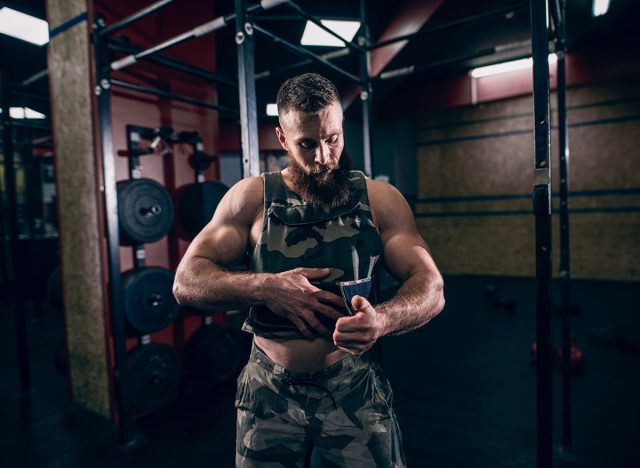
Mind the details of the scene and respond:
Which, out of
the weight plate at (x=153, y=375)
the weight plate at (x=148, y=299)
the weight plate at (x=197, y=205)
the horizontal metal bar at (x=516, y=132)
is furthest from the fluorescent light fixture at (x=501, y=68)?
the weight plate at (x=153, y=375)

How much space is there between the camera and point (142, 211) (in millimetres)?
2465

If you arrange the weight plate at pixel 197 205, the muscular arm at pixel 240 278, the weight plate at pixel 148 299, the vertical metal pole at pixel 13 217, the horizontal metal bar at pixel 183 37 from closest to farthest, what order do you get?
the muscular arm at pixel 240 278 → the horizontal metal bar at pixel 183 37 → the weight plate at pixel 148 299 → the weight plate at pixel 197 205 → the vertical metal pole at pixel 13 217

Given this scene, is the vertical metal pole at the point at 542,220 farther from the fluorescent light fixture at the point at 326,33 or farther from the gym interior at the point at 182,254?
the fluorescent light fixture at the point at 326,33

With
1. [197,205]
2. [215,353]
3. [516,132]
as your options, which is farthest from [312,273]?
[516,132]

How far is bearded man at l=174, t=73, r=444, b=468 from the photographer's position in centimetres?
99

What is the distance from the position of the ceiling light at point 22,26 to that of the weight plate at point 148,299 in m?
2.62

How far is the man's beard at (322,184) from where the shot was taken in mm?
1091

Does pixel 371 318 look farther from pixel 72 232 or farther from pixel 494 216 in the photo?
pixel 494 216

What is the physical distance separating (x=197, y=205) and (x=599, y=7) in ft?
15.1

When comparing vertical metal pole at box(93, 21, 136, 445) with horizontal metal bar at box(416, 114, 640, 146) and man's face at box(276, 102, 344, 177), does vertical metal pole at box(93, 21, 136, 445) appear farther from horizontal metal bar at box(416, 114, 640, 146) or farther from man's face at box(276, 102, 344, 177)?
horizontal metal bar at box(416, 114, 640, 146)

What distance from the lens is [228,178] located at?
8.30 meters

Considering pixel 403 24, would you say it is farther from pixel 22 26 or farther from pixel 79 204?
pixel 22 26

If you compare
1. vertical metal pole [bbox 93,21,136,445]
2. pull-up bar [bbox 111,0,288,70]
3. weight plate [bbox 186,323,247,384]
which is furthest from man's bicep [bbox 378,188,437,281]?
weight plate [bbox 186,323,247,384]

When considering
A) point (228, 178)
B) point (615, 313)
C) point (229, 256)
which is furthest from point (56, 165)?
point (228, 178)
